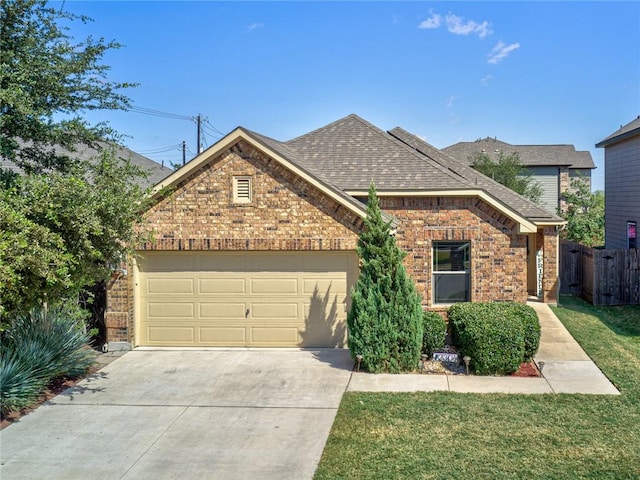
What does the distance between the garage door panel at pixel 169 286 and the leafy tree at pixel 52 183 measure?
108 inches

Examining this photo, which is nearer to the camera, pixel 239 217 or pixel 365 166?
pixel 239 217

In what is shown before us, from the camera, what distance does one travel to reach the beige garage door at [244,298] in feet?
41.4

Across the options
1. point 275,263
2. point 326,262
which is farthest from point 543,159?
point 275,263

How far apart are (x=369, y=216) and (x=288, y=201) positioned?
1.99m

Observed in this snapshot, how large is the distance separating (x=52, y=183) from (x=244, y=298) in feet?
17.0

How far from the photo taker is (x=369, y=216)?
11.2 metres

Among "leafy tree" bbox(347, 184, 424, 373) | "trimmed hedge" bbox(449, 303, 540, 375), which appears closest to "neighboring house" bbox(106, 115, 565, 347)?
"leafy tree" bbox(347, 184, 424, 373)

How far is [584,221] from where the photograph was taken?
101 ft

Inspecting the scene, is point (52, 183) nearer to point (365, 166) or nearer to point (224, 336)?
point (224, 336)

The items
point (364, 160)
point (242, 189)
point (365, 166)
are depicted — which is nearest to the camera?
point (242, 189)

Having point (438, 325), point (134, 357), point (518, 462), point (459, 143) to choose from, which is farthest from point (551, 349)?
point (459, 143)

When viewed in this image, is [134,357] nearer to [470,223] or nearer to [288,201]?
[288,201]

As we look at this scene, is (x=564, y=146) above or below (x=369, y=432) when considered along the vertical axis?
above

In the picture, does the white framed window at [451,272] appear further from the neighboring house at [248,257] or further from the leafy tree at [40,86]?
the leafy tree at [40,86]
